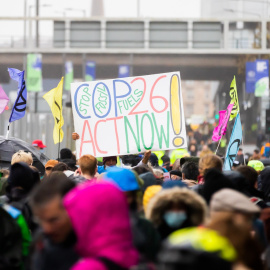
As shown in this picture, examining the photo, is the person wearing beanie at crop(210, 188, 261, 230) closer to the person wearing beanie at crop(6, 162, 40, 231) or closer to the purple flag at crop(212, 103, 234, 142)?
the person wearing beanie at crop(6, 162, 40, 231)

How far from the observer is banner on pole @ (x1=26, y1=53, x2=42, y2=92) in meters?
37.8

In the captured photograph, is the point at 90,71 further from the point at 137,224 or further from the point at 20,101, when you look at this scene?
the point at 137,224

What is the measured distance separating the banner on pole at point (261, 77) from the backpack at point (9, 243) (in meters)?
35.0

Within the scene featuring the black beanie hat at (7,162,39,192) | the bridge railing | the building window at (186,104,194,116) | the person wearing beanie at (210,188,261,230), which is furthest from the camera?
the building window at (186,104,194,116)

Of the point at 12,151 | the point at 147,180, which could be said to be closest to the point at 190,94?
the point at 12,151

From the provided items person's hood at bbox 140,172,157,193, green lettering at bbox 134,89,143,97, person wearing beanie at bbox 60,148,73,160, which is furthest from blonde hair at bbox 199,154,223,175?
person wearing beanie at bbox 60,148,73,160

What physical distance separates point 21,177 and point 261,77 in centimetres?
3444

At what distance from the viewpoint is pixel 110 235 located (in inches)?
117

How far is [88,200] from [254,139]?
40.4 meters

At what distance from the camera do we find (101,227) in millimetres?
2969

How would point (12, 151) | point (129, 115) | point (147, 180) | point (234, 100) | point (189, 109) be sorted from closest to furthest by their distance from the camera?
point (147, 180) → point (129, 115) → point (12, 151) → point (234, 100) → point (189, 109)

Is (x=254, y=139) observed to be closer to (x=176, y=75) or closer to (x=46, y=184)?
(x=176, y=75)

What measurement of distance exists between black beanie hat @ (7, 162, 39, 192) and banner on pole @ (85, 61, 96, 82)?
34.0 m

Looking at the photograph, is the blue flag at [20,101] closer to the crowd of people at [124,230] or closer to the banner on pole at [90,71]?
the crowd of people at [124,230]
